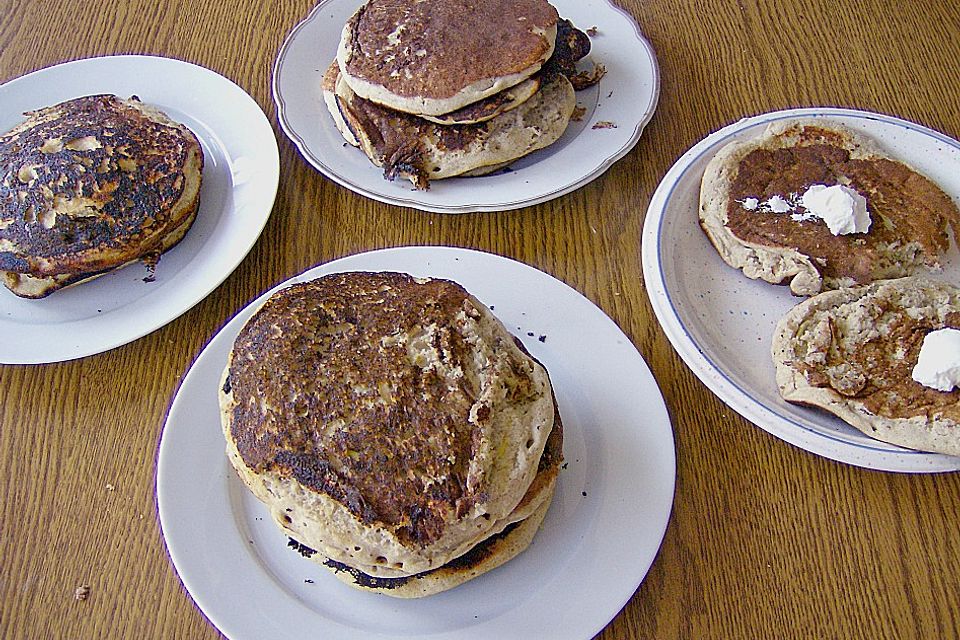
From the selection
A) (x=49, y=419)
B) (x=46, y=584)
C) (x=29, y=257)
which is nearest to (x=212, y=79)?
(x=29, y=257)

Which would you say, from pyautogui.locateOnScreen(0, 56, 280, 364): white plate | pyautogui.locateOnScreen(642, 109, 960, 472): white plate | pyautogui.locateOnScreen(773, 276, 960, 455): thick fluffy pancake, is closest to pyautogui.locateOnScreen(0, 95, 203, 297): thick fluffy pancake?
pyautogui.locateOnScreen(0, 56, 280, 364): white plate

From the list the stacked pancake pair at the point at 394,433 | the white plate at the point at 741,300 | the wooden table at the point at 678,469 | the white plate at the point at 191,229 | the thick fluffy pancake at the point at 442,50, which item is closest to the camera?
the stacked pancake pair at the point at 394,433

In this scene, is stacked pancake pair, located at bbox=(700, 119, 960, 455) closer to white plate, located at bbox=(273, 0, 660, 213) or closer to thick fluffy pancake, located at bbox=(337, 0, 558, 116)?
white plate, located at bbox=(273, 0, 660, 213)

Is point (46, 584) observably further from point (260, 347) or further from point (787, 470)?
point (787, 470)

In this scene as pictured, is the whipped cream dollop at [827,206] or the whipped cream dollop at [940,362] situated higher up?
the whipped cream dollop at [827,206]

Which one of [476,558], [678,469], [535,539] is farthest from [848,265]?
[476,558]

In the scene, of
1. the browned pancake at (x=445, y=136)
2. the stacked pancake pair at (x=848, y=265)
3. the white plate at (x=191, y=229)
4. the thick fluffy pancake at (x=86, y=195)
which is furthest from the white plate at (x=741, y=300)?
the thick fluffy pancake at (x=86, y=195)

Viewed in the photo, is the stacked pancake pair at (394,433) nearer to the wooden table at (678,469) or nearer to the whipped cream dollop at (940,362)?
the wooden table at (678,469)
